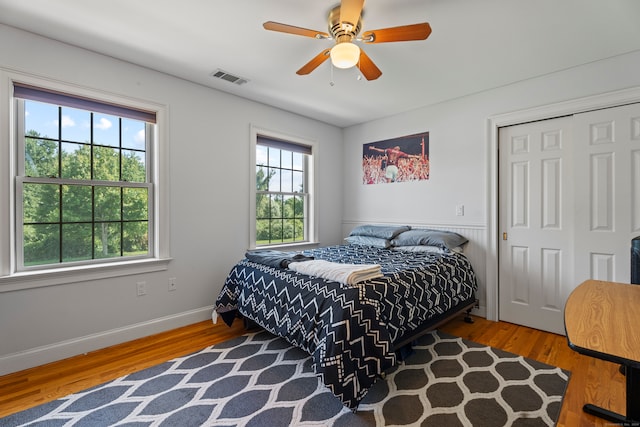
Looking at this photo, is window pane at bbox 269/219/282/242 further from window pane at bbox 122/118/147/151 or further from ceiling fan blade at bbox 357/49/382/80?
ceiling fan blade at bbox 357/49/382/80

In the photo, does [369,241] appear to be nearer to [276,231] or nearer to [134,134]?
[276,231]

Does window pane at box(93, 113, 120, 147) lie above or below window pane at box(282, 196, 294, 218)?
above

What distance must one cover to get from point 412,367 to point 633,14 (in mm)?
2873

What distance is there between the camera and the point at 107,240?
105 inches

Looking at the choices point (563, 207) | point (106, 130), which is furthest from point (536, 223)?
point (106, 130)

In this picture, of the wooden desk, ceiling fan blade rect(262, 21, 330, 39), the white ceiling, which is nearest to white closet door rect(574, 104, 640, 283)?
the white ceiling

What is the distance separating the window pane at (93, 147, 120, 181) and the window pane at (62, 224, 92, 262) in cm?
45

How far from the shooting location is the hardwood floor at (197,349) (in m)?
1.84

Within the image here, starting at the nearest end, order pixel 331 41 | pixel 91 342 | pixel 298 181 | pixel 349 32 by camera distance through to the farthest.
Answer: pixel 349 32
pixel 331 41
pixel 91 342
pixel 298 181

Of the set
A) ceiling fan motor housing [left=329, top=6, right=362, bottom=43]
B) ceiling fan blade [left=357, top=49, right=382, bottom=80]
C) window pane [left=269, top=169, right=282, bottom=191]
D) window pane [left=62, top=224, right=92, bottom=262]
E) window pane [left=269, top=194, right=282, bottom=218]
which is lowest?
window pane [left=62, top=224, right=92, bottom=262]

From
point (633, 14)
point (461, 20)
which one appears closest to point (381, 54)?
point (461, 20)

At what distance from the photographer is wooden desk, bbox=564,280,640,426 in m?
0.90

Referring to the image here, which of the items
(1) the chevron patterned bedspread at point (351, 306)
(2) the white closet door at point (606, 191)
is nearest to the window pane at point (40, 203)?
(1) the chevron patterned bedspread at point (351, 306)

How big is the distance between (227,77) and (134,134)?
1048 millimetres
